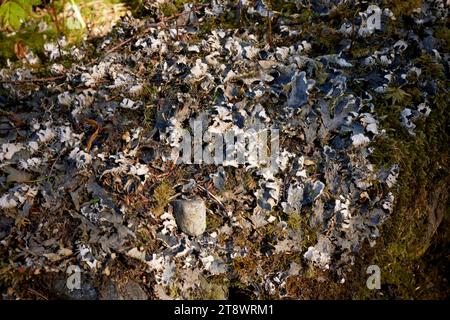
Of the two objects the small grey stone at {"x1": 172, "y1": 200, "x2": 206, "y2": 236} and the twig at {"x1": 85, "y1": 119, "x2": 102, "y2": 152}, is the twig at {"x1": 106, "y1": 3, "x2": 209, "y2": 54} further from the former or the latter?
the small grey stone at {"x1": 172, "y1": 200, "x2": 206, "y2": 236}

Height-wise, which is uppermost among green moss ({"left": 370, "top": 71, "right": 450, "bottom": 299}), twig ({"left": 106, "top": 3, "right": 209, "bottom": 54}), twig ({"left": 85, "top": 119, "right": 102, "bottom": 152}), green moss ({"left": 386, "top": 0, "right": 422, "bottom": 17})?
green moss ({"left": 386, "top": 0, "right": 422, "bottom": 17})

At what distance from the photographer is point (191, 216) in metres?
3.46

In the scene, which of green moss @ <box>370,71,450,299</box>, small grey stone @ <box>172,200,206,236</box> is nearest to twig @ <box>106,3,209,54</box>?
small grey stone @ <box>172,200,206,236</box>

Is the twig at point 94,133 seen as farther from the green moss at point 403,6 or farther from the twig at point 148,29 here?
the green moss at point 403,6

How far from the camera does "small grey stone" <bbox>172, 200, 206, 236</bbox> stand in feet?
11.4

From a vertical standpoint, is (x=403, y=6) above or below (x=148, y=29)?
above

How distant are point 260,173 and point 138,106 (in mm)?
1312

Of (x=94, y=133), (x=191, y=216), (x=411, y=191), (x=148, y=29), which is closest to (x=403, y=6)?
(x=411, y=191)

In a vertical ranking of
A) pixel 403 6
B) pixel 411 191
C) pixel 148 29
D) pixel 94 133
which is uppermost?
pixel 403 6

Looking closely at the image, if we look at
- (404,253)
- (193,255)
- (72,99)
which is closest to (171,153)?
(193,255)

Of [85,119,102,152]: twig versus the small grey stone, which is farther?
[85,119,102,152]: twig

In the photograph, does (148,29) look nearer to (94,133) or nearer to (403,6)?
(94,133)

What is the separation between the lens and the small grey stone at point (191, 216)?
136 inches

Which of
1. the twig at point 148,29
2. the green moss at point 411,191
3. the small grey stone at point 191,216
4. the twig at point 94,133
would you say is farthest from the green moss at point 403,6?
the twig at point 94,133
